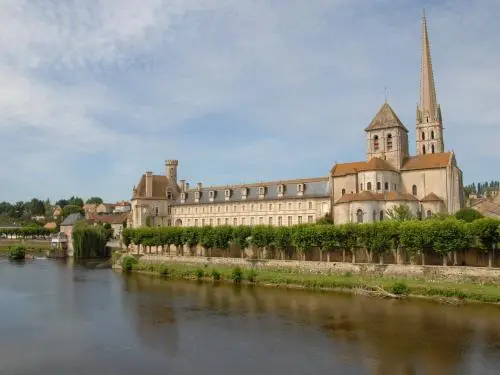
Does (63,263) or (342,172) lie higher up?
(342,172)

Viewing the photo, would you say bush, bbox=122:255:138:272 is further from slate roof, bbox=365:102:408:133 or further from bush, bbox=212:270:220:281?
slate roof, bbox=365:102:408:133

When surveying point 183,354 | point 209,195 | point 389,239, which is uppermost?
point 209,195

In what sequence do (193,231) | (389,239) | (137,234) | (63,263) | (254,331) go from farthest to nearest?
(63,263)
(137,234)
(193,231)
(389,239)
(254,331)

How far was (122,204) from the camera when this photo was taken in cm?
13938

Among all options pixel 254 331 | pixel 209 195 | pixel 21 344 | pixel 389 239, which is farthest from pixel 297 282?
pixel 209 195

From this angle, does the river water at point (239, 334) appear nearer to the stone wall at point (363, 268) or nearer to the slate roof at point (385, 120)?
the stone wall at point (363, 268)

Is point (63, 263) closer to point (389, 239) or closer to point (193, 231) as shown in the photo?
point (193, 231)

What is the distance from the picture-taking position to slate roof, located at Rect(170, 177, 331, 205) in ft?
172

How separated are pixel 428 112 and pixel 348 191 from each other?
91.9 feet

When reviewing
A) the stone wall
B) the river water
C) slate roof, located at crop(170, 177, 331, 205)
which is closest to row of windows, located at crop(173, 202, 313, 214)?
slate roof, located at crop(170, 177, 331, 205)

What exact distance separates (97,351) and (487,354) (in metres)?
15.5

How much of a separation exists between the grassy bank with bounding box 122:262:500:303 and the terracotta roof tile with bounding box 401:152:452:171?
16322 mm

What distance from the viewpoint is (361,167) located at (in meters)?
49.6

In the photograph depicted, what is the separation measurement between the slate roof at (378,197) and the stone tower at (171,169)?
2976 centimetres
